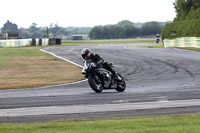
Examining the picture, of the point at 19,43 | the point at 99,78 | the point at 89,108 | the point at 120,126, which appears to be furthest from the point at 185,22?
the point at 120,126

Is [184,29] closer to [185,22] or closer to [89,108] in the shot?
[185,22]

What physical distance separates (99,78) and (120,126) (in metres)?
7.72

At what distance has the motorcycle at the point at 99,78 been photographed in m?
16.9

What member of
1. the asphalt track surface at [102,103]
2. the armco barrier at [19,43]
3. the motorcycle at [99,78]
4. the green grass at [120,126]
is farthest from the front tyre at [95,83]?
the armco barrier at [19,43]

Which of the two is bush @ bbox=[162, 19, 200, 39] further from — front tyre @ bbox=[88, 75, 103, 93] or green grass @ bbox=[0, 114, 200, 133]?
green grass @ bbox=[0, 114, 200, 133]

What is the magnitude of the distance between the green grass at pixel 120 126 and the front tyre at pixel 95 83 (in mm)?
6120

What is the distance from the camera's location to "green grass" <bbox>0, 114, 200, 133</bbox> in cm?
906

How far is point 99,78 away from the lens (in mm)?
17266

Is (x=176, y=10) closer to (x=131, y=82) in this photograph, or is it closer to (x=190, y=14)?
(x=190, y=14)

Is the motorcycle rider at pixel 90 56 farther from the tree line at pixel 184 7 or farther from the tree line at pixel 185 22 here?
the tree line at pixel 184 7

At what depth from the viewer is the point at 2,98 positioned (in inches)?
611

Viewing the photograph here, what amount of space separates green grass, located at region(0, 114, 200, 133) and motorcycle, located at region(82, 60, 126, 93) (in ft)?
20.0

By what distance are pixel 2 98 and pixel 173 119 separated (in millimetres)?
6601

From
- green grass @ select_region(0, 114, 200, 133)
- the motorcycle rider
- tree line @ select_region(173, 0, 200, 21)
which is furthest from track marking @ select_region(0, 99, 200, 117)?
tree line @ select_region(173, 0, 200, 21)
